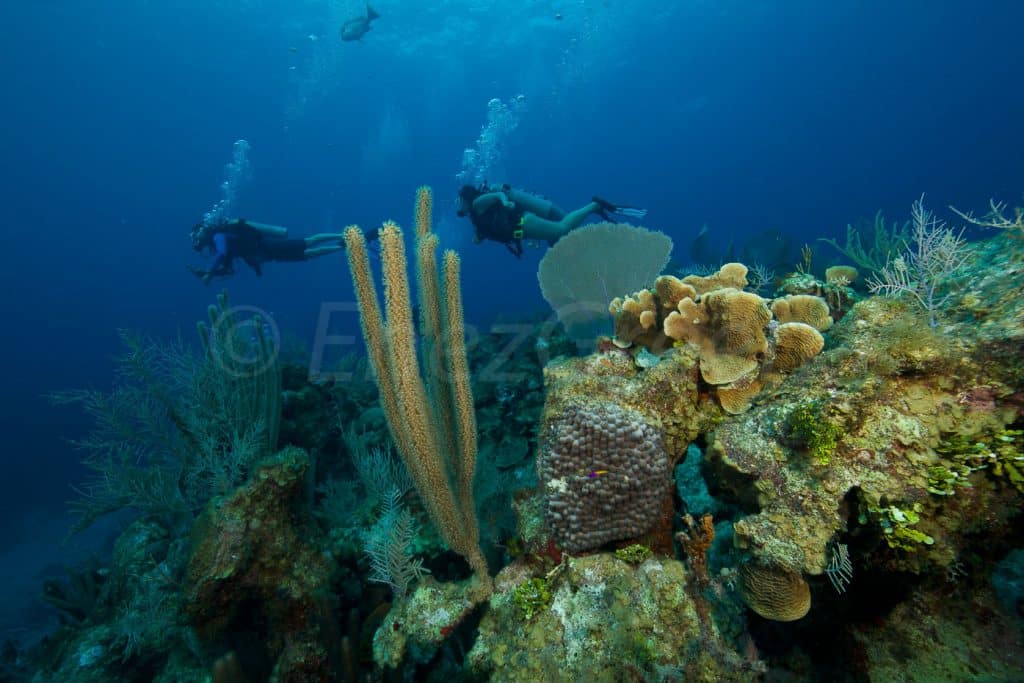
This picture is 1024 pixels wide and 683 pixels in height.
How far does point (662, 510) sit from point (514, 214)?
7647 millimetres

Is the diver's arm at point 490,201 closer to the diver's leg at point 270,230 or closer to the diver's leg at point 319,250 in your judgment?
the diver's leg at point 319,250

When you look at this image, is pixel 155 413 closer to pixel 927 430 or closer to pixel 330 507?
pixel 330 507

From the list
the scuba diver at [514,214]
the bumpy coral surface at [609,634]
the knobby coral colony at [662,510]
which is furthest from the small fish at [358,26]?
the bumpy coral surface at [609,634]

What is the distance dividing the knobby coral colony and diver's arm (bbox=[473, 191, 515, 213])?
5687mm

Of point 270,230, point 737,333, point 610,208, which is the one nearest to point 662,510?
point 737,333

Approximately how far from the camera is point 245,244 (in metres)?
11.4

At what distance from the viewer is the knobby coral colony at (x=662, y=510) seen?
197 centimetres

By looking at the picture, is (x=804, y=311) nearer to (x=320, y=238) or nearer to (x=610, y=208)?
(x=610, y=208)

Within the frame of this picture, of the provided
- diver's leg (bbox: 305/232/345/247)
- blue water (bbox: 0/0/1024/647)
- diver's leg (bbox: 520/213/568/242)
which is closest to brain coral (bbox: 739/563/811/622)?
diver's leg (bbox: 520/213/568/242)

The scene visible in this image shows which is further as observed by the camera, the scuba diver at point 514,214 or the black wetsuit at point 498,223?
the black wetsuit at point 498,223

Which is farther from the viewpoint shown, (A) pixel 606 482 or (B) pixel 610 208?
(B) pixel 610 208

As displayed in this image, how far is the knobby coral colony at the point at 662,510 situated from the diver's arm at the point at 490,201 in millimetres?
5687

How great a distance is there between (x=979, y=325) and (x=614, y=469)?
7.01ft

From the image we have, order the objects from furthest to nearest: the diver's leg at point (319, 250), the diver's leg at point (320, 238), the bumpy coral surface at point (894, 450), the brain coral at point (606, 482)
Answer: the diver's leg at point (319, 250) → the diver's leg at point (320, 238) → the brain coral at point (606, 482) → the bumpy coral surface at point (894, 450)
